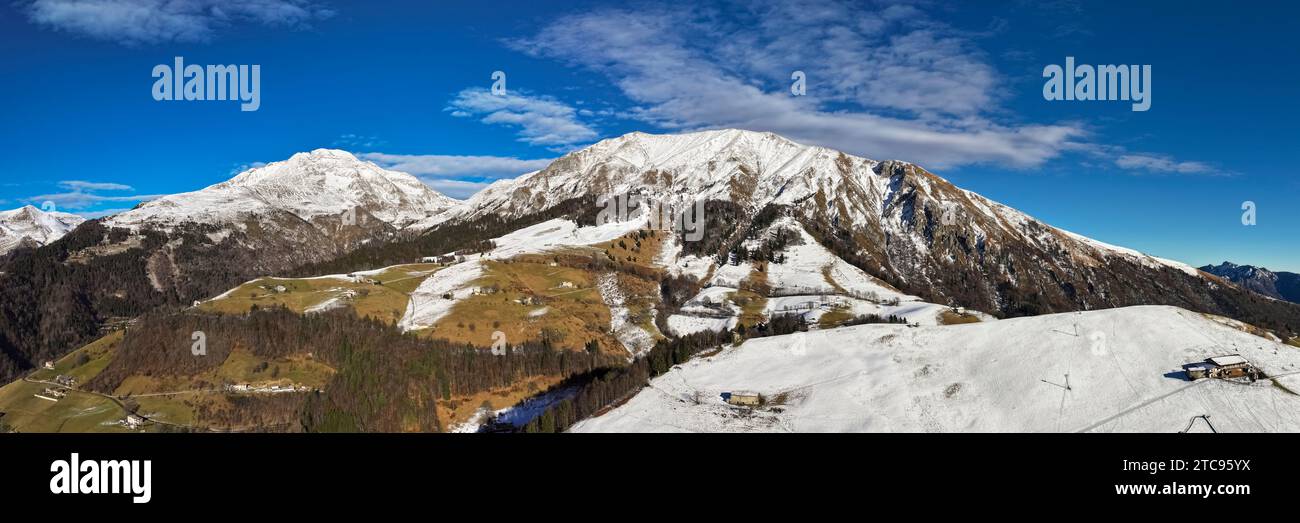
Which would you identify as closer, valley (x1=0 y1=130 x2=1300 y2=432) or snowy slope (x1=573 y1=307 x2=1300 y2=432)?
snowy slope (x1=573 y1=307 x2=1300 y2=432)

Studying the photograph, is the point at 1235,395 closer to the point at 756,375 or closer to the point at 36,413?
the point at 756,375

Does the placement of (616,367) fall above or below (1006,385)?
below

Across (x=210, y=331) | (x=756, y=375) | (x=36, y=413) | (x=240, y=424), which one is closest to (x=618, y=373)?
(x=756, y=375)

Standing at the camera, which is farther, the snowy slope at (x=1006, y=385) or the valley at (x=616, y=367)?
the valley at (x=616, y=367)

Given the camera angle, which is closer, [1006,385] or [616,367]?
[1006,385]
